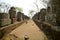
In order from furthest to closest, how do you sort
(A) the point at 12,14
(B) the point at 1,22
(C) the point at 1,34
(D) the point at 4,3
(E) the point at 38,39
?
(D) the point at 4,3
(A) the point at 12,14
(B) the point at 1,22
(E) the point at 38,39
(C) the point at 1,34

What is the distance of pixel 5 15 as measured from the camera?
631 cm

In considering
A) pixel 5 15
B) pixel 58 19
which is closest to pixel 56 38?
pixel 58 19

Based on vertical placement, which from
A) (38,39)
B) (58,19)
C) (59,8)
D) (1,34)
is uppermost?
(59,8)

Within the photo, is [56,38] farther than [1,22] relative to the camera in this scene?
No

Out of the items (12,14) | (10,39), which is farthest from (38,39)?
(12,14)

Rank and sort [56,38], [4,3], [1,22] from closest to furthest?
[56,38] < [1,22] < [4,3]

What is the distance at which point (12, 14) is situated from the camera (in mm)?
9148

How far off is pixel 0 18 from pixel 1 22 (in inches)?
14.4

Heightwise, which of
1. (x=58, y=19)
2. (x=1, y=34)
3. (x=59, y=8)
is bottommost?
Answer: (x=1, y=34)

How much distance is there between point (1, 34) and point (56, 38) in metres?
1.22

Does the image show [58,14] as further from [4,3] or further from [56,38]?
[4,3]

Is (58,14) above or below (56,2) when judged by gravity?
below

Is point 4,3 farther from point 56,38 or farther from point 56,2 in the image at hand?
point 56,38

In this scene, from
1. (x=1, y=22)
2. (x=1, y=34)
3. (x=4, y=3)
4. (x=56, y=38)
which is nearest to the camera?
(x=56, y=38)
